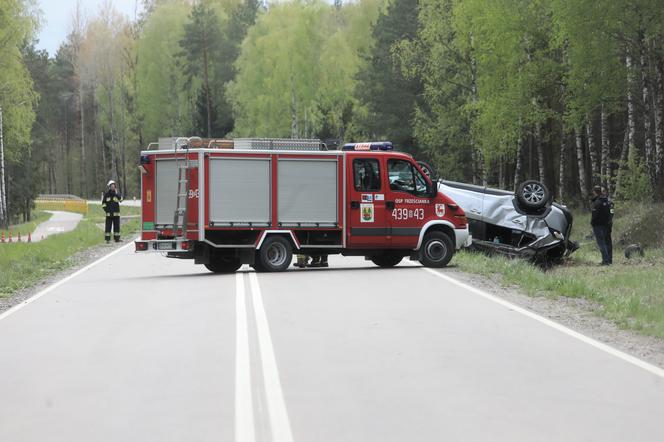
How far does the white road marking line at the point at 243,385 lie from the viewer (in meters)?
6.86

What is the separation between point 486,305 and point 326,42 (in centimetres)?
6648

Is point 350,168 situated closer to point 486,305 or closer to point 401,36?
point 486,305

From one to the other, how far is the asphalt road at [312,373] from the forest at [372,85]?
8341mm

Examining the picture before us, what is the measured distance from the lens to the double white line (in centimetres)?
688

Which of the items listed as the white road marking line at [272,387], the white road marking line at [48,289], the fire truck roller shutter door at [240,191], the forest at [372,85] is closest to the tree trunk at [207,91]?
the forest at [372,85]

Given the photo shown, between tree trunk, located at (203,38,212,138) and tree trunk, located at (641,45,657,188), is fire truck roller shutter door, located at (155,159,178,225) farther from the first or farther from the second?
tree trunk, located at (203,38,212,138)

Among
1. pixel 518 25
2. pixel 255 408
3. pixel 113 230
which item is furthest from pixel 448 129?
pixel 255 408

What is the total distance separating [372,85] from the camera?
58.9 m

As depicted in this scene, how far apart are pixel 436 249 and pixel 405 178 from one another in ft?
5.14

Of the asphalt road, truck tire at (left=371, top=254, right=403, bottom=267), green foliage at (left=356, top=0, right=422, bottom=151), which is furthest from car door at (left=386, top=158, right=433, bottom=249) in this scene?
green foliage at (left=356, top=0, right=422, bottom=151)

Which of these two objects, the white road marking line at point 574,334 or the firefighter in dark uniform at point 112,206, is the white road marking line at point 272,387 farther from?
the firefighter in dark uniform at point 112,206

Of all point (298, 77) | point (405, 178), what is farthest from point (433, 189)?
point (298, 77)

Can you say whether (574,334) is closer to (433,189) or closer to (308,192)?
(308,192)

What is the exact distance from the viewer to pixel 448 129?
49156 mm
